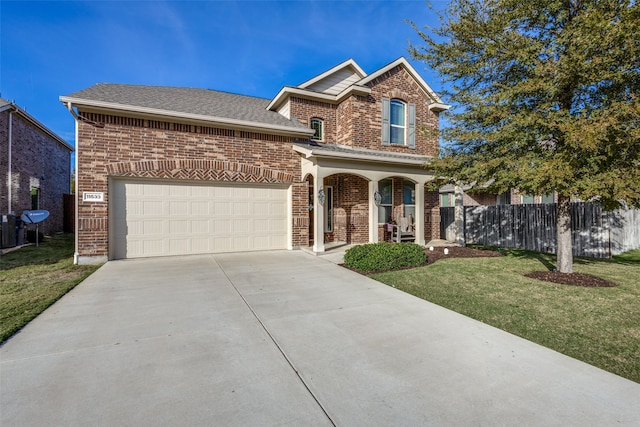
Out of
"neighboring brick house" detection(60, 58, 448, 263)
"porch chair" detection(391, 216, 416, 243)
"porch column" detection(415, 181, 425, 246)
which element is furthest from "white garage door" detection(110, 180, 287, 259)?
"porch column" detection(415, 181, 425, 246)

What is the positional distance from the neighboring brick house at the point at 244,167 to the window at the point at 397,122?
0.15 feet

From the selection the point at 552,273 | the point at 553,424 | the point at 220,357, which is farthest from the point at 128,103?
the point at 552,273

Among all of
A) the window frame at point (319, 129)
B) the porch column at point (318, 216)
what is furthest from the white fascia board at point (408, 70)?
the porch column at point (318, 216)

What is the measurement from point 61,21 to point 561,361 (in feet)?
49.8

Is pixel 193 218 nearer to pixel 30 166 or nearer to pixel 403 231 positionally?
pixel 403 231

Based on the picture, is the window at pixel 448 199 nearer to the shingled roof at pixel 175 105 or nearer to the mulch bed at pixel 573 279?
the shingled roof at pixel 175 105

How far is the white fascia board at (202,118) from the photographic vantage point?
25.2ft

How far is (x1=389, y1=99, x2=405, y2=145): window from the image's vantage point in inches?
491

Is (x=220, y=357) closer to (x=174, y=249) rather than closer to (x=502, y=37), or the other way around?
(x=174, y=249)

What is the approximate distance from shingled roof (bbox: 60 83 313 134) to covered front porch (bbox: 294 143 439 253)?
144 centimetres

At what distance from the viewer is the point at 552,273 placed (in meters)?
6.61

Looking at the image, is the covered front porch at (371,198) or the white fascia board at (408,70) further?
the white fascia board at (408,70)

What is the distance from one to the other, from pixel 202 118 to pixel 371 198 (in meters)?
5.86

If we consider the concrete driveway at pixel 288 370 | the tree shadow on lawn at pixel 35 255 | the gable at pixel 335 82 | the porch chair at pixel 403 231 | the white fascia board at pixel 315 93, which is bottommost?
the concrete driveway at pixel 288 370
